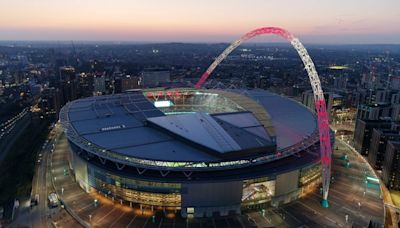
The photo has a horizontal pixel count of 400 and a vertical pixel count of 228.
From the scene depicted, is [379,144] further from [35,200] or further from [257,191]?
[35,200]

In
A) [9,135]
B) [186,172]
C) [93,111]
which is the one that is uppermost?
[93,111]

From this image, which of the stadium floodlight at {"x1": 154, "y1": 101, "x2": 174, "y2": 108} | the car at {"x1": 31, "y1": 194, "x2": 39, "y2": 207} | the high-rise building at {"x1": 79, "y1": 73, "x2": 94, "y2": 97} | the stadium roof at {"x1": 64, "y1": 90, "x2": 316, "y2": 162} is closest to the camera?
the stadium roof at {"x1": 64, "y1": 90, "x2": 316, "y2": 162}

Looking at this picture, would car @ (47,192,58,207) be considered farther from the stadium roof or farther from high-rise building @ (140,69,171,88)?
high-rise building @ (140,69,171,88)

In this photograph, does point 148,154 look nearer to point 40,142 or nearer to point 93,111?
point 93,111

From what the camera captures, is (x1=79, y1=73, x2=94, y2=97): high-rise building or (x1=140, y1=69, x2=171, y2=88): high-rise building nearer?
(x1=79, y1=73, x2=94, y2=97): high-rise building

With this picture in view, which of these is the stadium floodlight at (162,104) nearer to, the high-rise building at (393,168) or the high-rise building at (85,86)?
the high-rise building at (393,168)

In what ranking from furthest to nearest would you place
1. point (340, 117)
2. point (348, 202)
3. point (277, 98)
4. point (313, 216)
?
point (340, 117) → point (277, 98) → point (348, 202) → point (313, 216)

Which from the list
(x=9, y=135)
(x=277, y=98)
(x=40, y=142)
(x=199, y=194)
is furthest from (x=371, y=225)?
(x=9, y=135)

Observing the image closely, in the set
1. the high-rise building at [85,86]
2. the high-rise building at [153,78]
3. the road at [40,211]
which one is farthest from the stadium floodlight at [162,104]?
the high-rise building at [153,78]

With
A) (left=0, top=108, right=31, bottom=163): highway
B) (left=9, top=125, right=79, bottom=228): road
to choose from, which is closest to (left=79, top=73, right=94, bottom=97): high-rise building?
(left=0, top=108, right=31, bottom=163): highway
